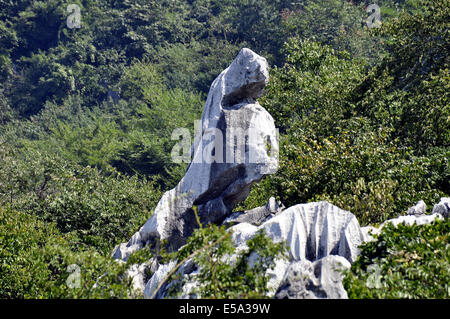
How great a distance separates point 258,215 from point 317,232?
10.3 ft

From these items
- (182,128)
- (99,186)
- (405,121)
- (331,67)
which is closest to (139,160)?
(182,128)

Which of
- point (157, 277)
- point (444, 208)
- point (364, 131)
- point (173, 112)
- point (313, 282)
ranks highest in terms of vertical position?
point (173, 112)

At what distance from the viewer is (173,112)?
1537 inches

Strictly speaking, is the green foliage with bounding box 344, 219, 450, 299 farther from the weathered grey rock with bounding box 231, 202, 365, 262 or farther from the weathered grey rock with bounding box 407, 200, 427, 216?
the weathered grey rock with bounding box 407, 200, 427, 216

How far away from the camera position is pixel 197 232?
8.71 meters

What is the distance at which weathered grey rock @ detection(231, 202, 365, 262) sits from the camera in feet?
32.7

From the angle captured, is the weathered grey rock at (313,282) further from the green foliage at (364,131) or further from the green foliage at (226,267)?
the green foliage at (364,131)

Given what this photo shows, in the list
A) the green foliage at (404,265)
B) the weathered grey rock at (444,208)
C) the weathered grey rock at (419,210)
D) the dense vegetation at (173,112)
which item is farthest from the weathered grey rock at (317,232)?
the weathered grey rock at (419,210)

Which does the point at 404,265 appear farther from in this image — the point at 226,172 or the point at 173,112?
the point at 173,112

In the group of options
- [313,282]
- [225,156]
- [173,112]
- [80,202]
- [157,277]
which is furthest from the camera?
[173,112]

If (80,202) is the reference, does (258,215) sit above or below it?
above

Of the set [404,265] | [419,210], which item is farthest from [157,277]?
[419,210]

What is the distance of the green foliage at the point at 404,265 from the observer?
26.2ft

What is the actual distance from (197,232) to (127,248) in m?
5.16
